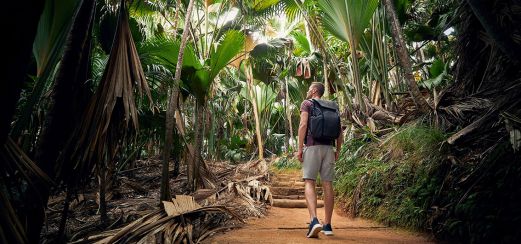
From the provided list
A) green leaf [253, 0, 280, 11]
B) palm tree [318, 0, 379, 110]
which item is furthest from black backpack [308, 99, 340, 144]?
green leaf [253, 0, 280, 11]

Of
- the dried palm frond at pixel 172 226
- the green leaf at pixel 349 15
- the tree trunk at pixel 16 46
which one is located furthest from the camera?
the green leaf at pixel 349 15

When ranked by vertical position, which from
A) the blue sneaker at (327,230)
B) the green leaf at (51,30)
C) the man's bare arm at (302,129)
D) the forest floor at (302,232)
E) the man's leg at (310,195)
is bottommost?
the forest floor at (302,232)

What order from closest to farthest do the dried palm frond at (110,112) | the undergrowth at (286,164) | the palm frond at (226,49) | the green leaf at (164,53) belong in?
the dried palm frond at (110,112)
the green leaf at (164,53)
the palm frond at (226,49)
the undergrowth at (286,164)

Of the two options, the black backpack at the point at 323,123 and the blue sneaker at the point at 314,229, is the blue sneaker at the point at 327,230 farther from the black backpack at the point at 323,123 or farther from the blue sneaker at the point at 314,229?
the black backpack at the point at 323,123

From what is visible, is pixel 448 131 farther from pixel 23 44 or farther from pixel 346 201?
pixel 23 44

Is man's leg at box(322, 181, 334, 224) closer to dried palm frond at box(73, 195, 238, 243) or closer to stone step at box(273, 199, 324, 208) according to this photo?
dried palm frond at box(73, 195, 238, 243)

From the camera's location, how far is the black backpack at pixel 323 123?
3.33 metres

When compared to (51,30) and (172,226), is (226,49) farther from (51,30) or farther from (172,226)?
(172,226)

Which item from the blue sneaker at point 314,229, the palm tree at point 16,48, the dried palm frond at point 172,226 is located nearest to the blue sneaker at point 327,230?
the blue sneaker at point 314,229

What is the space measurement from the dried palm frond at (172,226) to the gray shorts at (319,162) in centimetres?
96

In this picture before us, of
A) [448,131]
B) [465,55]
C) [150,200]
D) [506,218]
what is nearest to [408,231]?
[506,218]

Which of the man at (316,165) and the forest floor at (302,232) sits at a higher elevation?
the man at (316,165)

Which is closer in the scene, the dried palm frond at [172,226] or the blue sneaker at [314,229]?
the dried palm frond at [172,226]

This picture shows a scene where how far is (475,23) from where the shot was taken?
3949 mm
